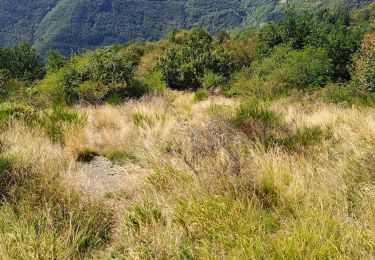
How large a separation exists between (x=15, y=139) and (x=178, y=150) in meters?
2.55

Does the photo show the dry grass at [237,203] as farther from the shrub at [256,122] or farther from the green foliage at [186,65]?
the green foliage at [186,65]

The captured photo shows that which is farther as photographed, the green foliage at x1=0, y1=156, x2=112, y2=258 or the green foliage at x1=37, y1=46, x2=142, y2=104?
the green foliage at x1=37, y1=46, x2=142, y2=104

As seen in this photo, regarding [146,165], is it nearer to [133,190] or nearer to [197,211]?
[133,190]

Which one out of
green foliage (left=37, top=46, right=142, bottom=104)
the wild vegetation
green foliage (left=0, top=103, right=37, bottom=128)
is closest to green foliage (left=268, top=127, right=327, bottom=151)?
the wild vegetation

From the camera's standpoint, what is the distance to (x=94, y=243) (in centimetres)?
279

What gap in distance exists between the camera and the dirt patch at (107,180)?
12.0 ft

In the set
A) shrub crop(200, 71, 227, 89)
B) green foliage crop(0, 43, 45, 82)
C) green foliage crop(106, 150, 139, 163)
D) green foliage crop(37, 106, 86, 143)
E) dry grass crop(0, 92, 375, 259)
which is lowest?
green foliage crop(0, 43, 45, 82)

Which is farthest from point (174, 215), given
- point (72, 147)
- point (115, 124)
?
point (115, 124)

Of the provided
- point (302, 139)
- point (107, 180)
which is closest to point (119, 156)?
point (107, 180)

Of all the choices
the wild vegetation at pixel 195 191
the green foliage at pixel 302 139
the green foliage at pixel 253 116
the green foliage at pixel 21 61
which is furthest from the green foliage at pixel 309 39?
the wild vegetation at pixel 195 191

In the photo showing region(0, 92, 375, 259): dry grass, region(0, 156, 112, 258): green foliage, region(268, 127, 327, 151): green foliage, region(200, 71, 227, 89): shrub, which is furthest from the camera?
region(200, 71, 227, 89): shrub

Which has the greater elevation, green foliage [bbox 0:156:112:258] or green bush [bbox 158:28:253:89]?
green foliage [bbox 0:156:112:258]

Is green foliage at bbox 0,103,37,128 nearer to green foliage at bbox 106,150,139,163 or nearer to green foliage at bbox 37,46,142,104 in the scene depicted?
green foliage at bbox 106,150,139,163

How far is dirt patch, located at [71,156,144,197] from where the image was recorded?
12.0ft
